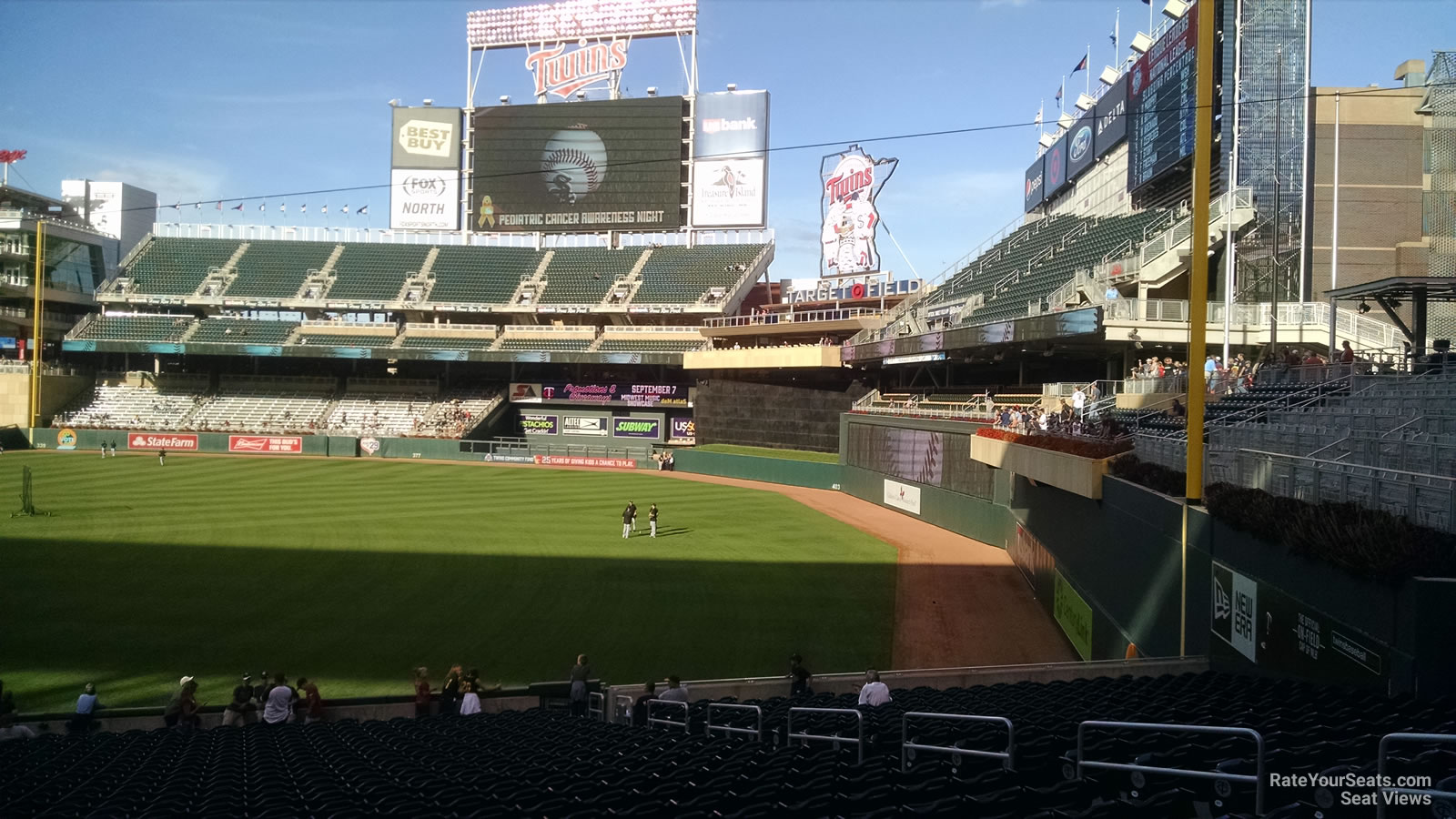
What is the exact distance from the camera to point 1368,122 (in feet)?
82.7

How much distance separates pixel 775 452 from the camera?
151 feet

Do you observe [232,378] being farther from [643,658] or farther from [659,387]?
[643,658]

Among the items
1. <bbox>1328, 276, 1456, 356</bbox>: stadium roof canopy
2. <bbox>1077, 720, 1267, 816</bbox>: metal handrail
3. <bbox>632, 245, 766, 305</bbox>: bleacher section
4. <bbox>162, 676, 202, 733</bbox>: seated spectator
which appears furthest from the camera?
<bbox>632, 245, 766, 305</bbox>: bleacher section

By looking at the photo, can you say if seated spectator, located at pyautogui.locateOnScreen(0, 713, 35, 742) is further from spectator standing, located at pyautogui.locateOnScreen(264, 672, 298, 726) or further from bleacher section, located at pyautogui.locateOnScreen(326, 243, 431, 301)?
bleacher section, located at pyautogui.locateOnScreen(326, 243, 431, 301)

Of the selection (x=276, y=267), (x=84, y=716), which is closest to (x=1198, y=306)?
(x=84, y=716)

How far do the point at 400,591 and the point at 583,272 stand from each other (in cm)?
4340

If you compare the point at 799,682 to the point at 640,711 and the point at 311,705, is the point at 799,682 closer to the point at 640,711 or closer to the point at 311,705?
the point at 640,711

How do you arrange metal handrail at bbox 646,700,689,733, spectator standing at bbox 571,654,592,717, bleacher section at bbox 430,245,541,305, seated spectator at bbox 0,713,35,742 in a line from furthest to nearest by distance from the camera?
bleacher section at bbox 430,245,541,305 < spectator standing at bbox 571,654,592,717 < seated spectator at bbox 0,713,35,742 < metal handrail at bbox 646,700,689,733

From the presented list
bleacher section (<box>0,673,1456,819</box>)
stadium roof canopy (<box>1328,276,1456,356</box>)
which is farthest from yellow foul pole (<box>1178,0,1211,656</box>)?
stadium roof canopy (<box>1328,276,1456,356</box>)

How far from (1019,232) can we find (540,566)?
33.4 metres

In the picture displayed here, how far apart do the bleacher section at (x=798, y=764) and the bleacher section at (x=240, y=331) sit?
51.4m

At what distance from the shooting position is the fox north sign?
5734cm

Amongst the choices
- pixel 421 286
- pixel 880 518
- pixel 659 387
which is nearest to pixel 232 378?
pixel 421 286

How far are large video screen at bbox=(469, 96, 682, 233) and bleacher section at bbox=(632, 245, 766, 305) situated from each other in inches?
160
